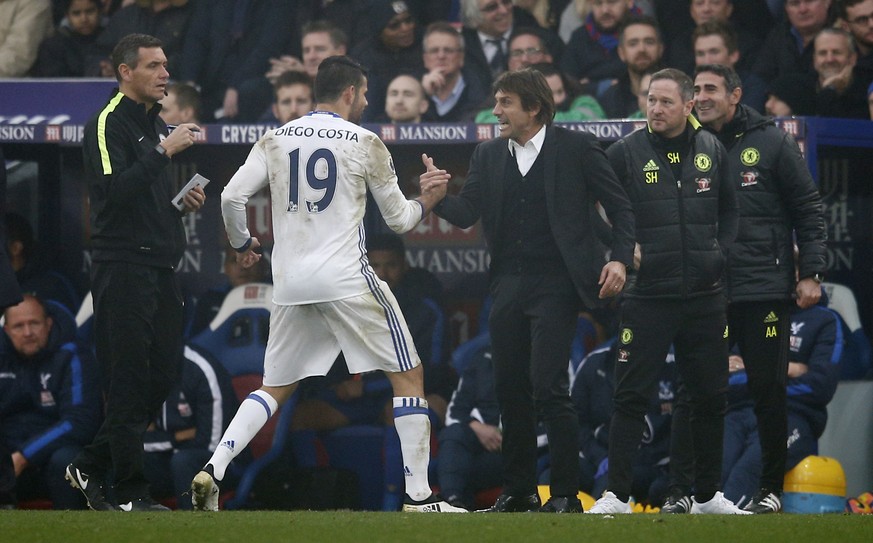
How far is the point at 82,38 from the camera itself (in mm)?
11430

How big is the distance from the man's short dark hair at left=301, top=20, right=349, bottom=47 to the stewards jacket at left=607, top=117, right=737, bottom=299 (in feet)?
12.6

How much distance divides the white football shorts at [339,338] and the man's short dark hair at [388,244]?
2621 mm

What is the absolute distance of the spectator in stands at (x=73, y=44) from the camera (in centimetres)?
1120

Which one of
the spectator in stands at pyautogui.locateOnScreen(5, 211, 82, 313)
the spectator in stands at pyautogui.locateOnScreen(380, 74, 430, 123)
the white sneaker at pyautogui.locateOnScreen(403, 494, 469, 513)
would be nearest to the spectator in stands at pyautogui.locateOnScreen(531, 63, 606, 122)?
the spectator in stands at pyautogui.locateOnScreen(380, 74, 430, 123)

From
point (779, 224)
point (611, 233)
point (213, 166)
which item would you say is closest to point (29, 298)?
point (213, 166)

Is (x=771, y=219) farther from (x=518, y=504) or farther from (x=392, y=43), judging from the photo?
(x=392, y=43)

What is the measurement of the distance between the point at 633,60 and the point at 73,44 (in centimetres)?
440

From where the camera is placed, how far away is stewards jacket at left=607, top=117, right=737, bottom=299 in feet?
22.4

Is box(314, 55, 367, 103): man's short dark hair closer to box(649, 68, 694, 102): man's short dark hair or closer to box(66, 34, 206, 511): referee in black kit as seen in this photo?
box(66, 34, 206, 511): referee in black kit

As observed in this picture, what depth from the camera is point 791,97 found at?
30.2 ft

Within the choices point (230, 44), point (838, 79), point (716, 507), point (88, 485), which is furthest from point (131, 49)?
point (838, 79)

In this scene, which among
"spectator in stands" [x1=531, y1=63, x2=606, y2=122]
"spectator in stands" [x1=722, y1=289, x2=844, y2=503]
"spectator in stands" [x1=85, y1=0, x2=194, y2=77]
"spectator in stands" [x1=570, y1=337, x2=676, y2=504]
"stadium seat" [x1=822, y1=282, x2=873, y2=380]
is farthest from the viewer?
"spectator in stands" [x1=85, y1=0, x2=194, y2=77]

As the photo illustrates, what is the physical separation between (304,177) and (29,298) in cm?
313

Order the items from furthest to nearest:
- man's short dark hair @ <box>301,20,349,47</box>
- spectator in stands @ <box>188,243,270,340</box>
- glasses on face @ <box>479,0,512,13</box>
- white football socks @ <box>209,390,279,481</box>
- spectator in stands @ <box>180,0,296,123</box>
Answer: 1. spectator in stands @ <box>180,0,296,123</box>
2. glasses on face @ <box>479,0,512,13</box>
3. man's short dark hair @ <box>301,20,349,47</box>
4. spectator in stands @ <box>188,243,270,340</box>
5. white football socks @ <box>209,390,279,481</box>
